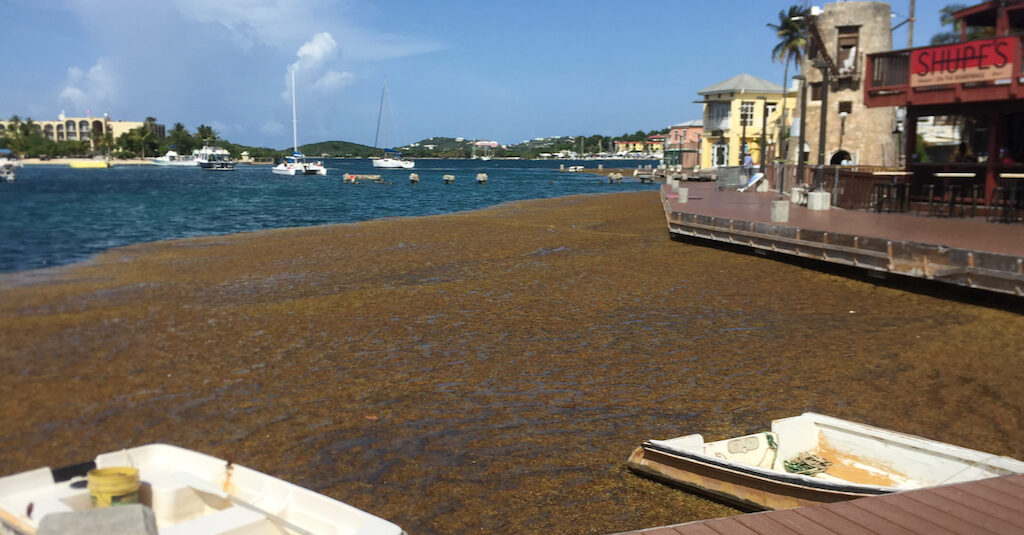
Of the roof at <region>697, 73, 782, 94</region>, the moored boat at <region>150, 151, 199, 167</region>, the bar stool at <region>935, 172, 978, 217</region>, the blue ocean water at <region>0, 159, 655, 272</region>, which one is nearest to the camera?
the bar stool at <region>935, 172, 978, 217</region>

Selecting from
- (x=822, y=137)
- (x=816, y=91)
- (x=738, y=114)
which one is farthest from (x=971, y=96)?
(x=738, y=114)

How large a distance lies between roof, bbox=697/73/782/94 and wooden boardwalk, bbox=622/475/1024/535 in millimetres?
64143

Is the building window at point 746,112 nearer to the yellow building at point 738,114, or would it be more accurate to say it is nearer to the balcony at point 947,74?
the yellow building at point 738,114

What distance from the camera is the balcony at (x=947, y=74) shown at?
1956 centimetres

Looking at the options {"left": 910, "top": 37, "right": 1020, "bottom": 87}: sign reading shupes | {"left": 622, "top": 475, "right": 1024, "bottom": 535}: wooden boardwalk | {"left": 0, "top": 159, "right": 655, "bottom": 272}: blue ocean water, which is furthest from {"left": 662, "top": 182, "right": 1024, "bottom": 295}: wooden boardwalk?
{"left": 0, "top": 159, "right": 655, "bottom": 272}: blue ocean water

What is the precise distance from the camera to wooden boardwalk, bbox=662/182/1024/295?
1319cm

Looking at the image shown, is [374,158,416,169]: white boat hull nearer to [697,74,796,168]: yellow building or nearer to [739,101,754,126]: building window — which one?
[697,74,796,168]: yellow building

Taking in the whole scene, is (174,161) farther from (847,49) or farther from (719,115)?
(847,49)

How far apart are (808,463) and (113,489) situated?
5500 mm

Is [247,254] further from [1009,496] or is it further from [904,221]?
[1009,496]

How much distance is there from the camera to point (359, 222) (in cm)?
3719

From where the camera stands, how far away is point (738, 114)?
214 ft

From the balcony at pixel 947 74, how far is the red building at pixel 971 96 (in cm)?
2

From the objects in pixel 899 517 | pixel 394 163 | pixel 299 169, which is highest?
pixel 394 163
